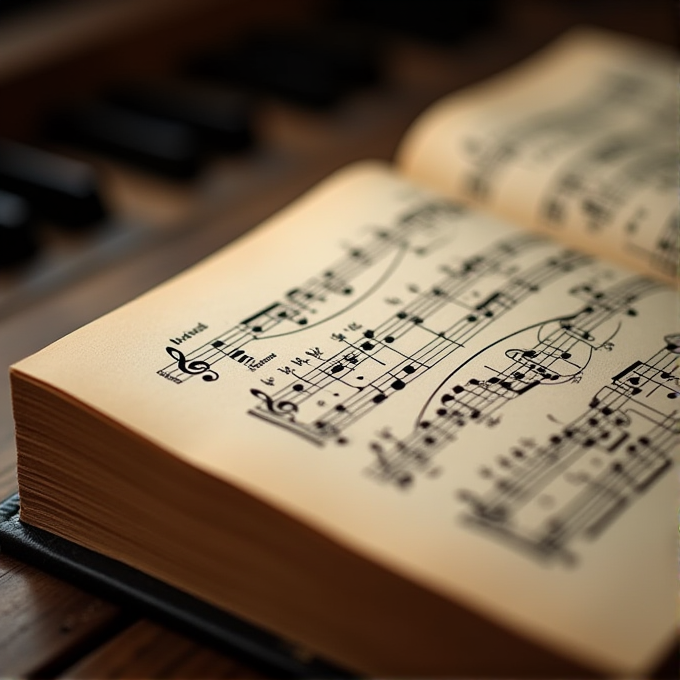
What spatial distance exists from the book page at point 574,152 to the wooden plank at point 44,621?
0.41m

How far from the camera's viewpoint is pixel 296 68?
3.53 ft

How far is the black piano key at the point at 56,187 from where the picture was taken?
0.83 m

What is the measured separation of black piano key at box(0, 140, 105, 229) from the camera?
83 centimetres

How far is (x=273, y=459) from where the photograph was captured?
47 centimetres

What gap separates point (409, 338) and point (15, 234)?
347 mm

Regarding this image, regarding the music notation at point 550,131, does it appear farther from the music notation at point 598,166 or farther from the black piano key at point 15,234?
the black piano key at point 15,234

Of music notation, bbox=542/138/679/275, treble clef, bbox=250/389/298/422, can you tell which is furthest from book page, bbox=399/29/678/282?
treble clef, bbox=250/389/298/422

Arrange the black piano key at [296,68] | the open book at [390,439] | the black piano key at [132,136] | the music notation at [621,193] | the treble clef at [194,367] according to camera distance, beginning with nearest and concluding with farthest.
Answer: the open book at [390,439] → the treble clef at [194,367] → the music notation at [621,193] → the black piano key at [132,136] → the black piano key at [296,68]

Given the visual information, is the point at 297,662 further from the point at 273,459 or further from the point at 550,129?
the point at 550,129

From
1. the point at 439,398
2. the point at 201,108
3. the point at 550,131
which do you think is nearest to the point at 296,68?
the point at 201,108

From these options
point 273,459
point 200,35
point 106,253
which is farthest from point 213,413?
point 200,35

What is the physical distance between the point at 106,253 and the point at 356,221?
0.22 meters

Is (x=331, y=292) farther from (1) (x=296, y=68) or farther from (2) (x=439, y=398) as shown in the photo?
(1) (x=296, y=68)

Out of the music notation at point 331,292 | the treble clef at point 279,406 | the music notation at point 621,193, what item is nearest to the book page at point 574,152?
the music notation at point 621,193
